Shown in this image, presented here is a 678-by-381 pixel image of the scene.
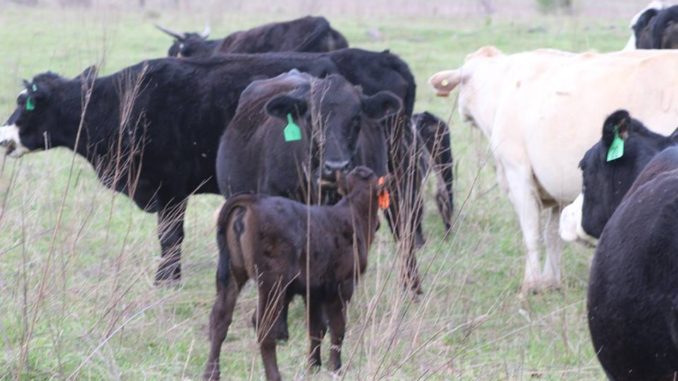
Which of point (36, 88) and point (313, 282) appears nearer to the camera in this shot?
point (313, 282)

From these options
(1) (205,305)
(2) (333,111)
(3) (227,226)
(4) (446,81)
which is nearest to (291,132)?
(2) (333,111)

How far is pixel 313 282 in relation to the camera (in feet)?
19.3

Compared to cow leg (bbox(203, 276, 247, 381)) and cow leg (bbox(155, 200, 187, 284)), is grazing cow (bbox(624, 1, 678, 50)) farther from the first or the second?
cow leg (bbox(203, 276, 247, 381))

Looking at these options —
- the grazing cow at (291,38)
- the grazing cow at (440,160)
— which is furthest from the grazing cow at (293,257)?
the grazing cow at (291,38)

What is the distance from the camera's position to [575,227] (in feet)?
20.4

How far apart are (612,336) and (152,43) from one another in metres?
19.1

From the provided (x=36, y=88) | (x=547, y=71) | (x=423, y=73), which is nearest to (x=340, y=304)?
(x=547, y=71)

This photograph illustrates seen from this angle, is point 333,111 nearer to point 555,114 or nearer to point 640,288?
point 555,114

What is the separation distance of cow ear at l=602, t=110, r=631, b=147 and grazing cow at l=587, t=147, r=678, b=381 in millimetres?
1388

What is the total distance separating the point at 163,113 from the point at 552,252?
282 cm

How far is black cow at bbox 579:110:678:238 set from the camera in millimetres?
5516

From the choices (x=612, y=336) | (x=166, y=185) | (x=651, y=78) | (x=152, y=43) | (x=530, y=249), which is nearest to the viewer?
(x=612, y=336)

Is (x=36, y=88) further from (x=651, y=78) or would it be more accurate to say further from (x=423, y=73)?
(x=423, y=73)

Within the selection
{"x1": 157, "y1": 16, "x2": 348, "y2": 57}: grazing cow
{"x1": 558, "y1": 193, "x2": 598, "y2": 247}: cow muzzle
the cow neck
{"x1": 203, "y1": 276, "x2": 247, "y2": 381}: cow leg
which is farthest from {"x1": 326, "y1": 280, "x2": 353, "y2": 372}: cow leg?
{"x1": 157, "y1": 16, "x2": 348, "y2": 57}: grazing cow
